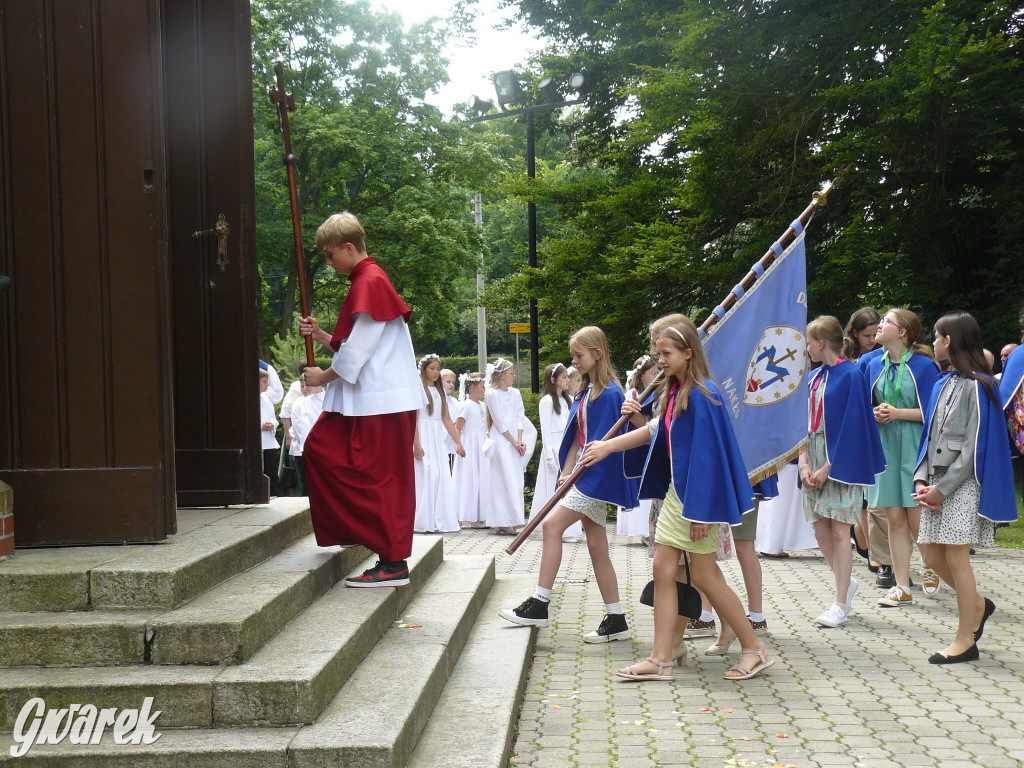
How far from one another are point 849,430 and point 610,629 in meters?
2.18

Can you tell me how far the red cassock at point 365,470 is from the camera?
5699 millimetres

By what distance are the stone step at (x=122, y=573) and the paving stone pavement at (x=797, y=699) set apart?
55.3 inches

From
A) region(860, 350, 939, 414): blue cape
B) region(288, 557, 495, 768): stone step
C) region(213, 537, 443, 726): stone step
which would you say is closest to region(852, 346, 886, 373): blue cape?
region(860, 350, 939, 414): blue cape

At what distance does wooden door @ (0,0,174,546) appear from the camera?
5059 millimetres

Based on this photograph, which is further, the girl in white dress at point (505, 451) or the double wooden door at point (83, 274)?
the girl in white dress at point (505, 451)

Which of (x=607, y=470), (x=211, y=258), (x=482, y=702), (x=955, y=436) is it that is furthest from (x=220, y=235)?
(x=955, y=436)

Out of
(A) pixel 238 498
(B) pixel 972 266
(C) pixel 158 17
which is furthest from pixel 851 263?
(C) pixel 158 17

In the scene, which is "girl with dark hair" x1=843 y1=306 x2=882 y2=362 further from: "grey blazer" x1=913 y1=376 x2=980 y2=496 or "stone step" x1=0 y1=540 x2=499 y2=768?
"stone step" x1=0 y1=540 x2=499 y2=768

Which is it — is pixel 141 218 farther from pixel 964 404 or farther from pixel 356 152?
pixel 356 152

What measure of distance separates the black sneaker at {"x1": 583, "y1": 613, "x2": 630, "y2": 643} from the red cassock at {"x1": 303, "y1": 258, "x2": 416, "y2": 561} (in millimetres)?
1710

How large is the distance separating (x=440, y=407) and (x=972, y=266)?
8.48 metres

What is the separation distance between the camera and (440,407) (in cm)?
1326

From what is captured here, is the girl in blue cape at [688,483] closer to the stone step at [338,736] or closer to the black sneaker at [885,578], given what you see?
the stone step at [338,736]

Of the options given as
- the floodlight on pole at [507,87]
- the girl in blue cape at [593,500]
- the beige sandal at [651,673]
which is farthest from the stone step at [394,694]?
the floodlight on pole at [507,87]
